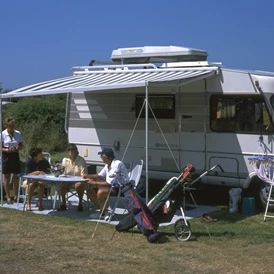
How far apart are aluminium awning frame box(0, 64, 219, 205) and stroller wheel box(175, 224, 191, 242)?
42.2 inches

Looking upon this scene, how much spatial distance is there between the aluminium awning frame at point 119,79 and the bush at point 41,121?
24.4 ft

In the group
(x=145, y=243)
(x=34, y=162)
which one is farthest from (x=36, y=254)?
(x=34, y=162)

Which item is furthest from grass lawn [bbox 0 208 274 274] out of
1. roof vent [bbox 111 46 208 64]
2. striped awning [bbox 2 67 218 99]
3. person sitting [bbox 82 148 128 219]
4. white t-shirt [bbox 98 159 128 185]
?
roof vent [bbox 111 46 208 64]

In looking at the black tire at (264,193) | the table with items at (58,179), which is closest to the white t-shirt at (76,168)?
the table with items at (58,179)

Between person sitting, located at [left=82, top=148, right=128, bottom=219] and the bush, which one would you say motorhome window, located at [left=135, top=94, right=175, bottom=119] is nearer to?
person sitting, located at [left=82, top=148, right=128, bottom=219]

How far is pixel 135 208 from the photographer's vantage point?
24.6ft

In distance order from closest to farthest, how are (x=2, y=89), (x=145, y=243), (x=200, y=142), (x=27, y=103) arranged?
(x=145, y=243)
(x=200, y=142)
(x=27, y=103)
(x=2, y=89)

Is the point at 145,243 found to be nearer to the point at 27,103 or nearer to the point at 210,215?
the point at 210,215

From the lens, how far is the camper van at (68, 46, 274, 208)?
30.4ft

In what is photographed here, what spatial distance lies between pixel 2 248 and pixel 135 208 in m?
1.68

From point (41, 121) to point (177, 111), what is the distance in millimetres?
9987

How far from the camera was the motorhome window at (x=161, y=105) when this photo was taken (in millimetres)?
10109

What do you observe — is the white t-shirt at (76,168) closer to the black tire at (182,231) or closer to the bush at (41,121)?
the black tire at (182,231)

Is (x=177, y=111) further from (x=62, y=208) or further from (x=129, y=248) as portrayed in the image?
(x=129, y=248)
